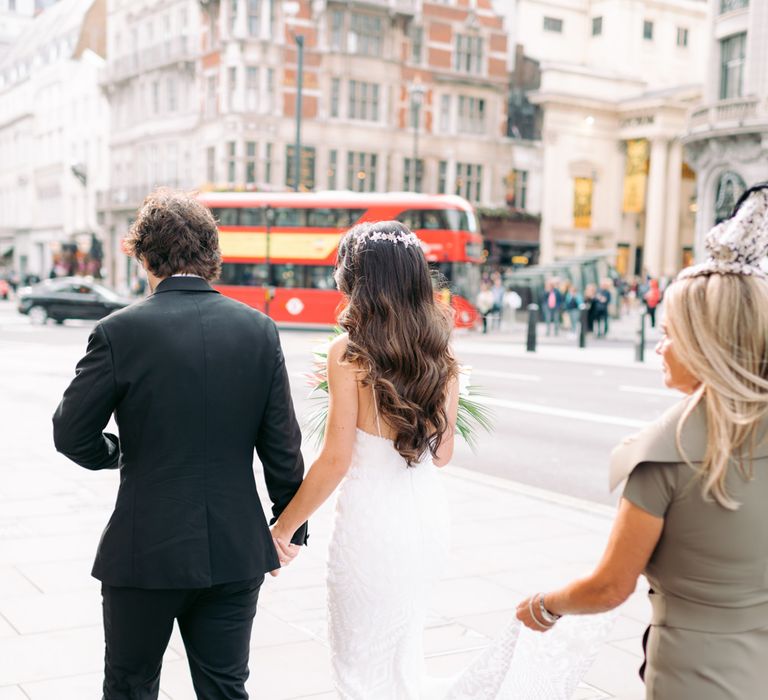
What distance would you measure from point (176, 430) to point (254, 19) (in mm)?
43856

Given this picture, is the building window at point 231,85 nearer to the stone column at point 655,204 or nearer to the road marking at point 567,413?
the stone column at point 655,204

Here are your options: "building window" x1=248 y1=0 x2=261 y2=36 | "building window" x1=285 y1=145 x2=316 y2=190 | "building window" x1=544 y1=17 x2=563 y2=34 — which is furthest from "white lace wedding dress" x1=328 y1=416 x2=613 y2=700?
"building window" x1=544 y1=17 x2=563 y2=34

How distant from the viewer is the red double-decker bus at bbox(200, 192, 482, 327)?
2916 centimetres

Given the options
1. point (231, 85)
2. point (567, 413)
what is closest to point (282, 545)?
point (567, 413)

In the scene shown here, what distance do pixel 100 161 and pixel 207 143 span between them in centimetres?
1458

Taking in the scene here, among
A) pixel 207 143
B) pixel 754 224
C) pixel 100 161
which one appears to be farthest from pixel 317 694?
pixel 100 161

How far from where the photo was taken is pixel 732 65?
38000 millimetres

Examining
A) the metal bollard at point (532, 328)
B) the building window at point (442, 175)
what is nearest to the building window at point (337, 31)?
the building window at point (442, 175)

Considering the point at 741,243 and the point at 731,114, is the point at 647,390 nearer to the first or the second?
the point at 741,243

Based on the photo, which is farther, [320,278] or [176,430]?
[320,278]

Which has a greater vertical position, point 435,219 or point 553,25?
point 553,25

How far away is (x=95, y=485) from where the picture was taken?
309 inches

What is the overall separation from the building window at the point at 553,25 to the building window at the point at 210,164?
21557mm

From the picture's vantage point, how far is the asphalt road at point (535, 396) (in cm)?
970
